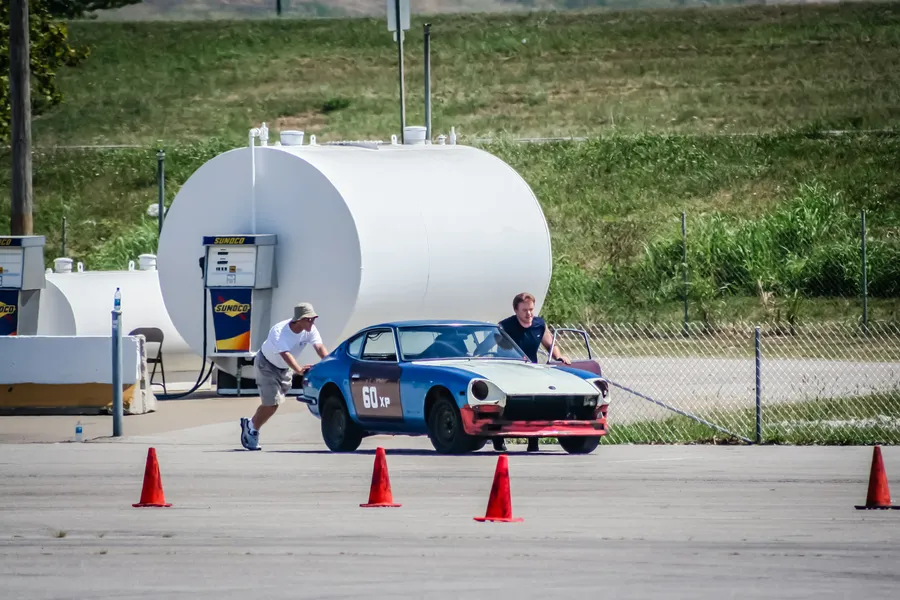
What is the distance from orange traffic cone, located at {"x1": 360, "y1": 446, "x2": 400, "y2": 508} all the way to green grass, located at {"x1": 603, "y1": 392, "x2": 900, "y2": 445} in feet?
21.7

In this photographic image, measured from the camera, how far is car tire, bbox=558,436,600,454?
1786 centimetres

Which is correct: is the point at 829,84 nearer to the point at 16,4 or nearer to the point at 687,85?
the point at 687,85

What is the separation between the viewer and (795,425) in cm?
1969

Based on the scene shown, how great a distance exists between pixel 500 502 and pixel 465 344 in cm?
648

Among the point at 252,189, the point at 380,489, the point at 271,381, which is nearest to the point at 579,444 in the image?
the point at 271,381

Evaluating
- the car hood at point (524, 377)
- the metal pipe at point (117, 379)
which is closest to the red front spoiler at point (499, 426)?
the car hood at point (524, 377)

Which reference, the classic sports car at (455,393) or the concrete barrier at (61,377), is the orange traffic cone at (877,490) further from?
the concrete barrier at (61,377)

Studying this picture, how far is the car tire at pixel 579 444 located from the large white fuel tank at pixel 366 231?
6.86 metres

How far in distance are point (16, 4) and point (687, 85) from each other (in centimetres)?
4214

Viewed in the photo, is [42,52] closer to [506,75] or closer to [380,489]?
[380,489]

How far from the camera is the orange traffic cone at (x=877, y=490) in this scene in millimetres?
12977

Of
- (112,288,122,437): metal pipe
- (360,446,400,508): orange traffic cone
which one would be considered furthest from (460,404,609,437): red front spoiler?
(112,288,122,437): metal pipe

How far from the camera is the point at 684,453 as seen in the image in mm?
17984

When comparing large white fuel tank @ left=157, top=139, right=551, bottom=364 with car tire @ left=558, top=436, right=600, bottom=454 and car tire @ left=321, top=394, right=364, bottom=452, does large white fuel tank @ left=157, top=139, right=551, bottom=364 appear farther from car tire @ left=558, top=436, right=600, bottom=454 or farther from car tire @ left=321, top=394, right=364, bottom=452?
car tire @ left=558, top=436, right=600, bottom=454
